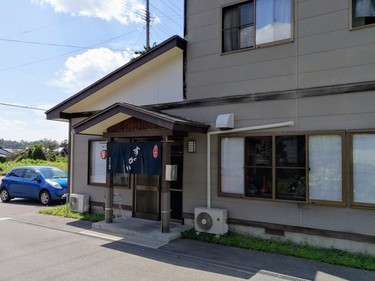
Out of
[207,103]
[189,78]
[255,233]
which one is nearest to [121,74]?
[189,78]

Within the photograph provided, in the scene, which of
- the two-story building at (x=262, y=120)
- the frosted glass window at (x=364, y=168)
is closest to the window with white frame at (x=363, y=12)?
the two-story building at (x=262, y=120)

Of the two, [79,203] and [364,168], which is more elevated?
[364,168]

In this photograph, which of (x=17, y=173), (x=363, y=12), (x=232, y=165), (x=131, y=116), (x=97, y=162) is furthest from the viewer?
(x=17, y=173)

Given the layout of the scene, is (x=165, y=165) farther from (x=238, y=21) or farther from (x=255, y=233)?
(x=238, y=21)

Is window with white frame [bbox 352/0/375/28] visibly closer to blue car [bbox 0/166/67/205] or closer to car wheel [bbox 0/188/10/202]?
blue car [bbox 0/166/67/205]

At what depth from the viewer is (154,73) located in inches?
364

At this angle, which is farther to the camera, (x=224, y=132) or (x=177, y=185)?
(x=177, y=185)

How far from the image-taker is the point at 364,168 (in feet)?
19.9

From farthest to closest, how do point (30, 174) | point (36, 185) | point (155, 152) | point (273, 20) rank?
1. point (30, 174)
2. point (36, 185)
3. point (155, 152)
4. point (273, 20)

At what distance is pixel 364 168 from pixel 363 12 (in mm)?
3100

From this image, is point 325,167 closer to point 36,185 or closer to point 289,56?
point 289,56

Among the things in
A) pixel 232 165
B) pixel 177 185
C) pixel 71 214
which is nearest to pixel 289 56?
pixel 232 165

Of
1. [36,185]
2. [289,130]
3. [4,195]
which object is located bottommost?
[4,195]

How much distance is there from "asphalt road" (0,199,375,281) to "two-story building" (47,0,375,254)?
1006 millimetres
